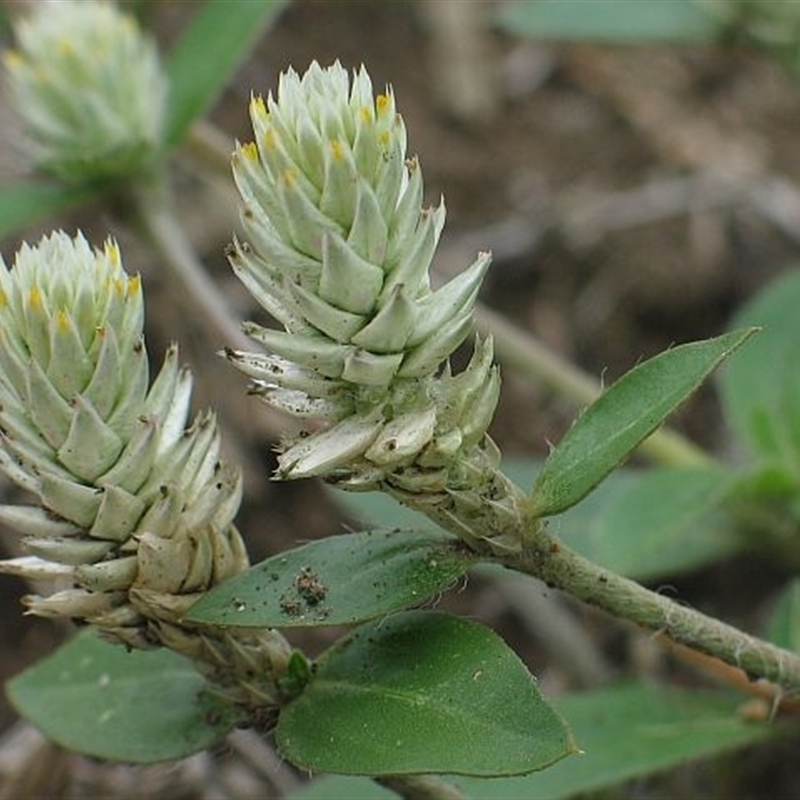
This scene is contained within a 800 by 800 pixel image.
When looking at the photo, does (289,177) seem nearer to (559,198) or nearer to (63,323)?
(63,323)

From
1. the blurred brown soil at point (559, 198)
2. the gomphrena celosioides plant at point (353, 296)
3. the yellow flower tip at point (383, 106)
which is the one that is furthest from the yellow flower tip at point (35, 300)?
the blurred brown soil at point (559, 198)

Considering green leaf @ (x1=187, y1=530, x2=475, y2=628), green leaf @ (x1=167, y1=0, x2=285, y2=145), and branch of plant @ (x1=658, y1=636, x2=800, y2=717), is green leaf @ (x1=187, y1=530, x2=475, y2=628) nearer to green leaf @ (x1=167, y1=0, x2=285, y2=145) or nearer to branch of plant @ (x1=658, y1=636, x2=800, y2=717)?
branch of plant @ (x1=658, y1=636, x2=800, y2=717)

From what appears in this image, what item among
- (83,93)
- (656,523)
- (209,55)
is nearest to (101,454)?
(656,523)

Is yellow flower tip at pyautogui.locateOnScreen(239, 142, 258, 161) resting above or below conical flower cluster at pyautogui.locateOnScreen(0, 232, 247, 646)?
above

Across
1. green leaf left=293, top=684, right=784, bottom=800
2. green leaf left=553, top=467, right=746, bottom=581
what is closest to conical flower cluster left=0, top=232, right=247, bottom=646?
green leaf left=293, top=684, right=784, bottom=800

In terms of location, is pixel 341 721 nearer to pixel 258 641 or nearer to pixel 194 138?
pixel 258 641

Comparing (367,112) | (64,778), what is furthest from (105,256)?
(64,778)
